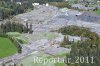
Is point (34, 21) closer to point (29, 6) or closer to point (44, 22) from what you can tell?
point (44, 22)

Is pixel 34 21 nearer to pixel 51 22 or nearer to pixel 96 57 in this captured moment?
pixel 51 22

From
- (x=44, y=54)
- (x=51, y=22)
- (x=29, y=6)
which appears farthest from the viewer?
(x=29, y=6)

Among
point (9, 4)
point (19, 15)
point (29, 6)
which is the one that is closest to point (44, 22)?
point (19, 15)

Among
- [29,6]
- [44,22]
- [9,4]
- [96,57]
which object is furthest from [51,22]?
[96,57]

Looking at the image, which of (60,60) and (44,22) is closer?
(60,60)

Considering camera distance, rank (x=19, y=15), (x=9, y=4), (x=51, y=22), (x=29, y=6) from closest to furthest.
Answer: (x=51, y=22) < (x=19, y=15) < (x=9, y=4) < (x=29, y=6)

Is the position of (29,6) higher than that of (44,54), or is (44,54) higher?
(44,54)
